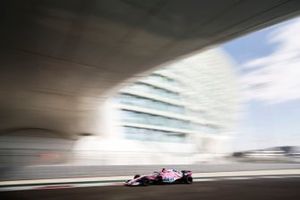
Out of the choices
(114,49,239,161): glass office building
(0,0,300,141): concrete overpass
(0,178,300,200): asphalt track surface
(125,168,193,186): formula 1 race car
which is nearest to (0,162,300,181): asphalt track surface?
(0,0,300,141): concrete overpass

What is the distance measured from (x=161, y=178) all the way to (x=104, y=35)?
234 inches

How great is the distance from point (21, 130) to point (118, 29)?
2535 centimetres

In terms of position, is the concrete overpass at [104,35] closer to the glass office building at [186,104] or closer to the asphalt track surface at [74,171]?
the asphalt track surface at [74,171]

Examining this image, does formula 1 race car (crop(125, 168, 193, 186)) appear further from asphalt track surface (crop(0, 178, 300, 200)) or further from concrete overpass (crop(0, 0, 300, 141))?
concrete overpass (crop(0, 0, 300, 141))

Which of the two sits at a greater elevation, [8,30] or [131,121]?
[131,121]

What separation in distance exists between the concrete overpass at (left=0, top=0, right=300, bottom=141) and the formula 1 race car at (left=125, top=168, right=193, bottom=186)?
16.3 feet

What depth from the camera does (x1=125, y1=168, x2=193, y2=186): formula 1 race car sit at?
14875 mm

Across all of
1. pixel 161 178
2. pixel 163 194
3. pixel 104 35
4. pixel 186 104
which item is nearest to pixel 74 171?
pixel 161 178

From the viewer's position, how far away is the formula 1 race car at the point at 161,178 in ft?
48.8

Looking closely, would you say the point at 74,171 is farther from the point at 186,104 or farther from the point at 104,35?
the point at 186,104

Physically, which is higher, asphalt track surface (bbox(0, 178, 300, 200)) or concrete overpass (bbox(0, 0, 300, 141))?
concrete overpass (bbox(0, 0, 300, 141))

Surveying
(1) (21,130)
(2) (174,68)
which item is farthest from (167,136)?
(1) (21,130)

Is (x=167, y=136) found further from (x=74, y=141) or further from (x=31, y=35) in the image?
(x=31, y=35)

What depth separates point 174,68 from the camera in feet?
212
